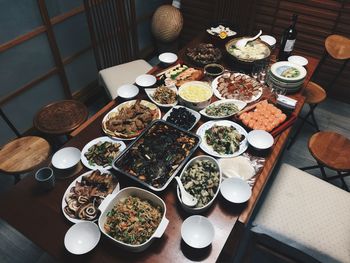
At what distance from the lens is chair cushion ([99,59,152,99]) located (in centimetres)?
350

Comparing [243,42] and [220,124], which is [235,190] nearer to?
[220,124]

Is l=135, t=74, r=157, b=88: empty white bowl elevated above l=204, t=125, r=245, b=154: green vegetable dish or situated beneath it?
elevated above

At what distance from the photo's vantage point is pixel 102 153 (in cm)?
213

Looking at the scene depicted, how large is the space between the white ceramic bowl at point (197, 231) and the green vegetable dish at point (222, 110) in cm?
105

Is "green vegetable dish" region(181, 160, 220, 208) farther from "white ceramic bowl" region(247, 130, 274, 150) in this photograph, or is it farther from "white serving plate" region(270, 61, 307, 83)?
"white serving plate" region(270, 61, 307, 83)

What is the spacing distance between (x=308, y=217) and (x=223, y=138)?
0.91m

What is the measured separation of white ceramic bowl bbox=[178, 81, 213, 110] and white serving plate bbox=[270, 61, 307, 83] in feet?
2.28

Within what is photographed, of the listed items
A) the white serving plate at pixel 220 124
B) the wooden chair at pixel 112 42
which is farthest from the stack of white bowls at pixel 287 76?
the wooden chair at pixel 112 42

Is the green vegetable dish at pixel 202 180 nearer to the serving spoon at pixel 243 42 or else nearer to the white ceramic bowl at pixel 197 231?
the white ceramic bowl at pixel 197 231

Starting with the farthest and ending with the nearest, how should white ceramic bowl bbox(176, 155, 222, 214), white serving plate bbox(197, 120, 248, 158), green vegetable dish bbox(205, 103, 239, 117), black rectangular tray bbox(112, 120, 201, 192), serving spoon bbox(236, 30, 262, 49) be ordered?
serving spoon bbox(236, 30, 262, 49)
green vegetable dish bbox(205, 103, 239, 117)
white serving plate bbox(197, 120, 248, 158)
black rectangular tray bbox(112, 120, 201, 192)
white ceramic bowl bbox(176, 155, 222, 214)

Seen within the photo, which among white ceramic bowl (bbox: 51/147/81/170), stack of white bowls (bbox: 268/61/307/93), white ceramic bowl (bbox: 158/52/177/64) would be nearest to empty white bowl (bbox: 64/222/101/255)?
white ceramic bowl (bbox: 51/147/81/170)

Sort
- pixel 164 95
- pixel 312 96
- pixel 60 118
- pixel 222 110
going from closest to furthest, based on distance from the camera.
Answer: pixel 222 110 → pixel 164 95 → pixel 60 118 → pixel 312 96

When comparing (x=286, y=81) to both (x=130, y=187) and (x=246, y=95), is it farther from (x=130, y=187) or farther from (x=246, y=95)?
(x=130, y=187)

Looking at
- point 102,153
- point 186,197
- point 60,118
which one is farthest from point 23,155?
point 186,197
